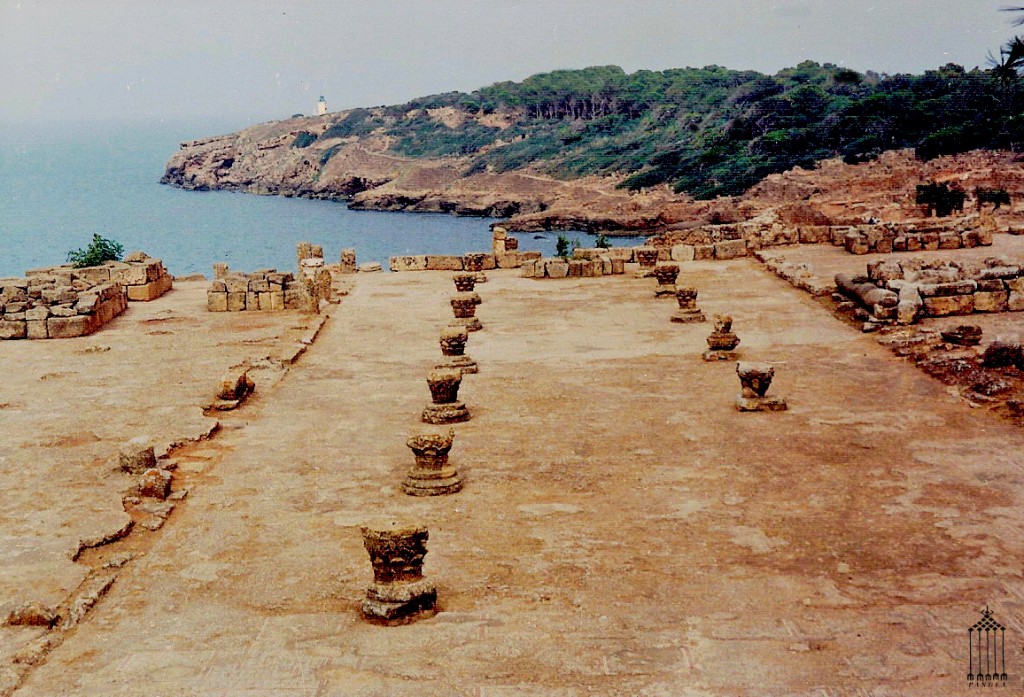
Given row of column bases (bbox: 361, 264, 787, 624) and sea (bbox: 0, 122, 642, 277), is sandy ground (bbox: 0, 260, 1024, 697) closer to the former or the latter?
row of column bases (bbox: 361, 264, 787, 624)

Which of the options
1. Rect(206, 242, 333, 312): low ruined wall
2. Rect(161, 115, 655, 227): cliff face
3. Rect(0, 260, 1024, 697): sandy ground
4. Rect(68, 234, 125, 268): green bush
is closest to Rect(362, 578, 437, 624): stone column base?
Rect(0, 260, 1024, 697): sandy ground

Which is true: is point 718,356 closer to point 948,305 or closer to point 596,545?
point 948,305

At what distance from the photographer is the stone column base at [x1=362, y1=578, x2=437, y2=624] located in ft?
28.5

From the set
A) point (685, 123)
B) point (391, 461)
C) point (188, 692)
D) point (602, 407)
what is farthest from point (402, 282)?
point (685, 123)

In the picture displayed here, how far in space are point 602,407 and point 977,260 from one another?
14.0 metres

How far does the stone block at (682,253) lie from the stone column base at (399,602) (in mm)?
22675

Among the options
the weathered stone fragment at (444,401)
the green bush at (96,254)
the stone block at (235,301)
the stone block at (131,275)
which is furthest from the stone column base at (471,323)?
the green bush at (96,254)

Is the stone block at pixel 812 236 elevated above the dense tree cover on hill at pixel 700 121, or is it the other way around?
the dense tree cover on hill at pixel 700 121

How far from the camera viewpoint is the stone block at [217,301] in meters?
25.3

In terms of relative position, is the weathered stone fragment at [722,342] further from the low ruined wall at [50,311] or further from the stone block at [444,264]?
the stone block at [444,264]

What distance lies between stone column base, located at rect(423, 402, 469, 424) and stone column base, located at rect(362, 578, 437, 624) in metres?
6.15

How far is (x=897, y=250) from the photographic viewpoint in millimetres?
28703

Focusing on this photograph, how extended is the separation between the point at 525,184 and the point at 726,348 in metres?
77.4

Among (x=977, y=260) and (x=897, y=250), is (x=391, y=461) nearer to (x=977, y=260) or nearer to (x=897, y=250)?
(x=977, y=260)
